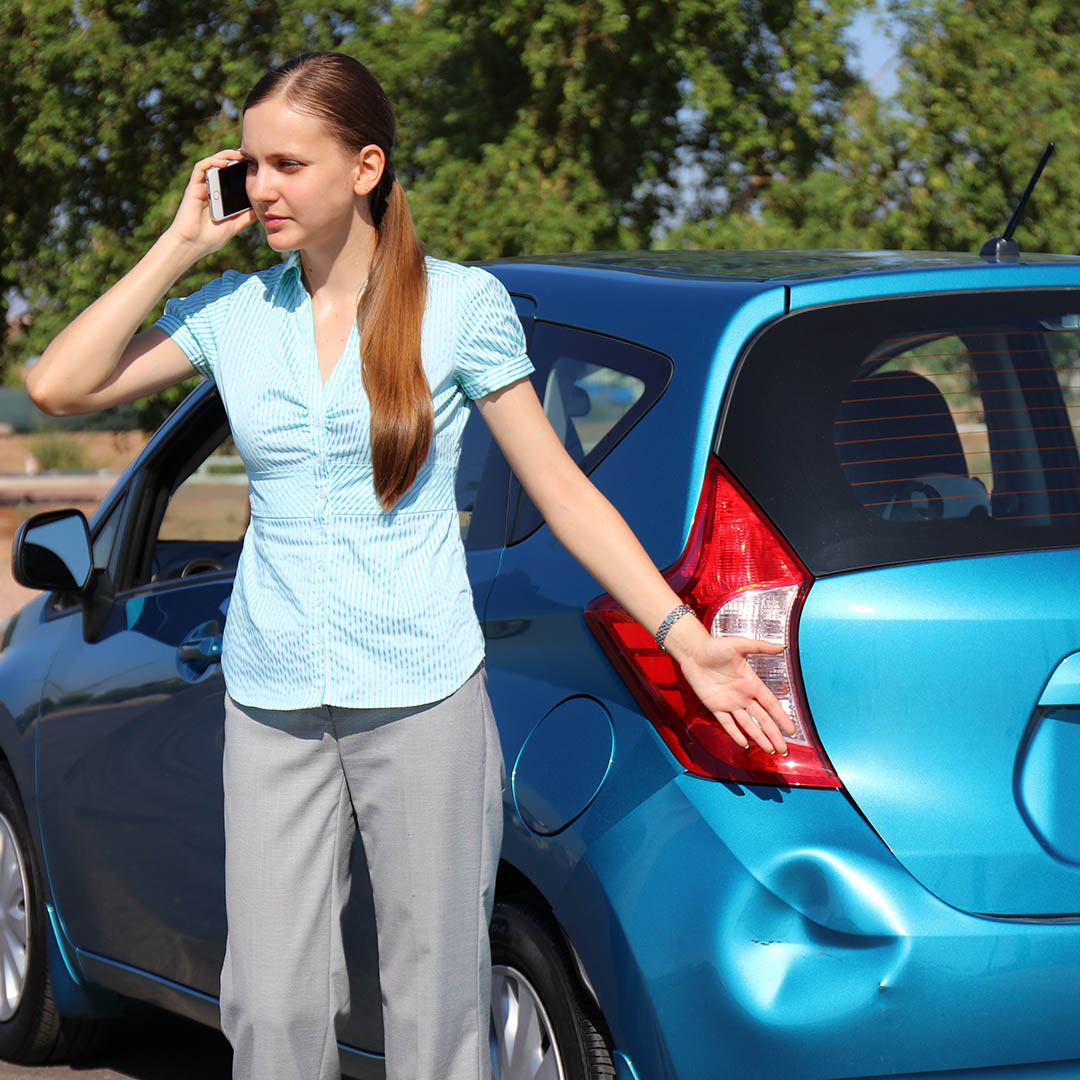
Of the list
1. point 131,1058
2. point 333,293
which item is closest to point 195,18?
point 131,1058

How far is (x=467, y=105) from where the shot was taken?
1955 cm

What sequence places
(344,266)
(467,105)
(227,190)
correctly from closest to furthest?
(344,266)
(227,190)
(467,105)

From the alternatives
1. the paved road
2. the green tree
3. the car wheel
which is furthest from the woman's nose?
the green tree

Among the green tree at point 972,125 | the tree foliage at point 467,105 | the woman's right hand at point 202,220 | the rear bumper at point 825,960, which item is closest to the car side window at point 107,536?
the woman's right hand at point 202,220

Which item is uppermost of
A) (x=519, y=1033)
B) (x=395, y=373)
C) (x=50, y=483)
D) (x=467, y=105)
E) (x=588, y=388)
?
(x=467, y=105)

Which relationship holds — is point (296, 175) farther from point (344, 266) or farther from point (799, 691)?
point (799, 691)

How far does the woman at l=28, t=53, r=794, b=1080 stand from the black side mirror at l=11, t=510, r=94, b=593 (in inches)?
50.8

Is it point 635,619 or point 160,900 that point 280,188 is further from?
point 160,900

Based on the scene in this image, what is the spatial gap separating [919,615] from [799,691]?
190mm

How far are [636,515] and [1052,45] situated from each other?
2081 cm

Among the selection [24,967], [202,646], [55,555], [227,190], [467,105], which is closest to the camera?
[227,190]

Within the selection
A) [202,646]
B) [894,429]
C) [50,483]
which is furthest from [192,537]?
[50,483]

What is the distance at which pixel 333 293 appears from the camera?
2385mm

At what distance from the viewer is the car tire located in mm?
3947
